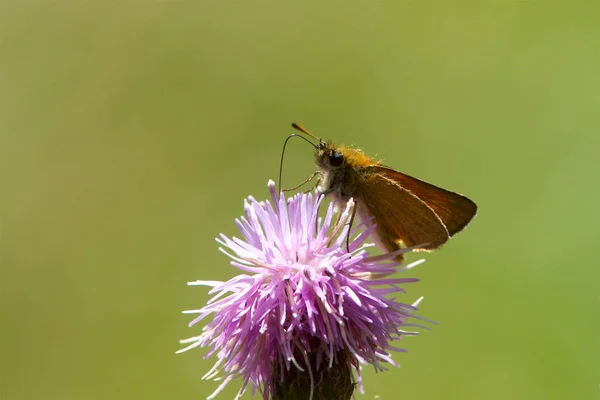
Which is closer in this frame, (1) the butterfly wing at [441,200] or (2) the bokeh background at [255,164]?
Result: (1) the butterfly wing at [441,200]

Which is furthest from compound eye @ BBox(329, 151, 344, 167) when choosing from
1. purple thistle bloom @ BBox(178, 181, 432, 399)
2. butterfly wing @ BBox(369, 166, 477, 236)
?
purple thistle bloom @ BBox(178, 181, 432, 399)

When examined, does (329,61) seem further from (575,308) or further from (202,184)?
(575,308)

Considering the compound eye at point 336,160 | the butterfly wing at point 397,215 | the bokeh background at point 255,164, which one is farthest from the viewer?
the bokeh background at point 255,164

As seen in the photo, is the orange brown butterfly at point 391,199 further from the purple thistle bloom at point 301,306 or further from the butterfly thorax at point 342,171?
the purple thistle bloom at point 301,306

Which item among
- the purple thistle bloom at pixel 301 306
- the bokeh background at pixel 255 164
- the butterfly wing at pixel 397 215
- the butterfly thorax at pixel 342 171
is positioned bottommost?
the purple thistle bloom at pixel 301 306

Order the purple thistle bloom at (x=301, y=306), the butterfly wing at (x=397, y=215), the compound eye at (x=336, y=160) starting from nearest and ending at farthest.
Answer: the purple thistle bloom at (x=301, y=306)
the butterfly wing at (x=397, y=215)
the compound eye at (x=336, y=160)

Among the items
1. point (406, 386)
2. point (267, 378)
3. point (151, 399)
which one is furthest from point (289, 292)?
point (151, 399)

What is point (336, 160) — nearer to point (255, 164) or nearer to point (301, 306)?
point (301, 306)

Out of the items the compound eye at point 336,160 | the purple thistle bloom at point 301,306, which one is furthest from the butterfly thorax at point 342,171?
the purple thistle bloom at point 301,306
